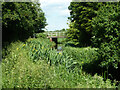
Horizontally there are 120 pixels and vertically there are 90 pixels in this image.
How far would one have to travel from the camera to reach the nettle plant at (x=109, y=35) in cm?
546

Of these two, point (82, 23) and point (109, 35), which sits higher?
point (82, 23)

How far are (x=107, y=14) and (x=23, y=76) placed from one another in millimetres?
3899

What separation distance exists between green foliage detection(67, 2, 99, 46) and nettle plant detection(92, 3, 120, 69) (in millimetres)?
7850

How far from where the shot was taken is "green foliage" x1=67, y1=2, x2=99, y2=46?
14367 mm

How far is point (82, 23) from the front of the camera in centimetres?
1505

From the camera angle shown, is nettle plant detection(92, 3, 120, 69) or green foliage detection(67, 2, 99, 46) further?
green foliage detection(67, 2, 99, 46)

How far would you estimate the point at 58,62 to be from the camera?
6.80 metres

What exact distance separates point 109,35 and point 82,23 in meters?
9.57

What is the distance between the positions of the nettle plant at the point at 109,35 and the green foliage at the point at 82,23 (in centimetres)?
785

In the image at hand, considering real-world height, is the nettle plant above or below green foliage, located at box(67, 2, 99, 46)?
below

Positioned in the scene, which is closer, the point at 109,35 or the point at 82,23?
the point at 109,35

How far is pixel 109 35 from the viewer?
5.65 metres

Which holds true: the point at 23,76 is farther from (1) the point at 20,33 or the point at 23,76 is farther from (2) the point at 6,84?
(1) the point at 20,33

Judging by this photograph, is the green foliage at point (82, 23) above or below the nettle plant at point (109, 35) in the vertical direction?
above
